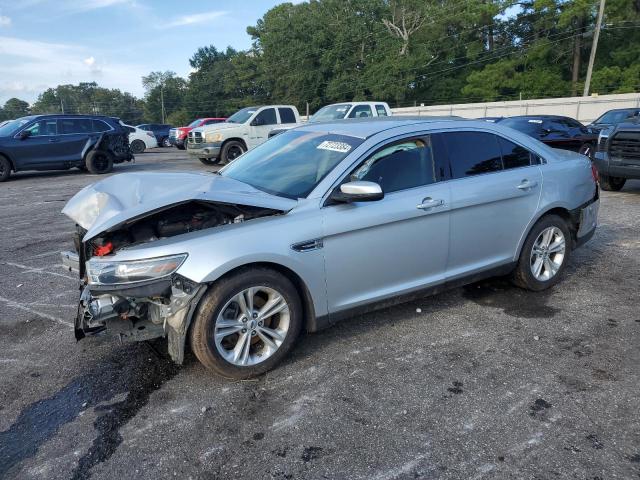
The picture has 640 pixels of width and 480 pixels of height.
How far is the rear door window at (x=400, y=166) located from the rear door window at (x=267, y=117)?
12933mm

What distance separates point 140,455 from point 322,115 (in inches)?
558

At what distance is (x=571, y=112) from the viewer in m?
30.9

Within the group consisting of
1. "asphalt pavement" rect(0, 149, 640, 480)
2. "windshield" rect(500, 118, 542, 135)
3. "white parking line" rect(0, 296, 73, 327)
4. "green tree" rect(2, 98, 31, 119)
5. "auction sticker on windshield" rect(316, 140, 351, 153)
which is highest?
"green tree" rect(2, 98, 31, 119)

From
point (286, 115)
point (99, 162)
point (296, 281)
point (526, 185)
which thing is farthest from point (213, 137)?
point (296, 281)

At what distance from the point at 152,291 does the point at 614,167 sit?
971cm

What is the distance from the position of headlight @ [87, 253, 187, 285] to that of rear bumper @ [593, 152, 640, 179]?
30.6 ft

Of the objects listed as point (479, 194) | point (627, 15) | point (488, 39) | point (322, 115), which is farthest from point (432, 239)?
point (488, 39)

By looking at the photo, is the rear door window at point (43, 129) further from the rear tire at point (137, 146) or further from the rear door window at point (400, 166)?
the rear door window at point (400, 166)

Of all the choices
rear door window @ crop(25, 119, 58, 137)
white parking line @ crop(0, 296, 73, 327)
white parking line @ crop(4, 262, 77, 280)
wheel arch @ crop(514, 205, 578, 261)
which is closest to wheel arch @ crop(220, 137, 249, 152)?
rear door window @ crop(25, 119, 58, 137)

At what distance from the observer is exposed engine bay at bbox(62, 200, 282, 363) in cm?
301

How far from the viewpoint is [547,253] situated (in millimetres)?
4770

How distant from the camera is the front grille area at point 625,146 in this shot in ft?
30.2

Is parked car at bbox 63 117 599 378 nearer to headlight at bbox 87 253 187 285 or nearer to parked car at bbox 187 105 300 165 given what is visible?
headlight at bbox 87 253 187 285

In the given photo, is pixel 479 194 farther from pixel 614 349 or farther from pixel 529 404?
pixel 529 404
